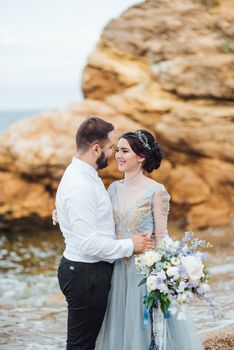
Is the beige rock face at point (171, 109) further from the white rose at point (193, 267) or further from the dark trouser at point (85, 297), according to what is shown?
the white rose at point (193, 267)

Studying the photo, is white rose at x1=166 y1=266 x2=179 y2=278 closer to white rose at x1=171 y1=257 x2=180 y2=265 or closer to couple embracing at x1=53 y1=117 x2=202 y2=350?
white rose at x1=171 y1=257 x2=180 y2=265

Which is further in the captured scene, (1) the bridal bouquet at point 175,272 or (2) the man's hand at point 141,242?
(2) the man's hand at point 141,242

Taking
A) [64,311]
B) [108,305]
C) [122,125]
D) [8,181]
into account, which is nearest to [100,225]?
[108,305]

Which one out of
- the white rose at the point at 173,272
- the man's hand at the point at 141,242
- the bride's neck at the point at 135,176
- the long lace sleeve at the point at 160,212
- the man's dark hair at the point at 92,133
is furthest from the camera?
the bride's neck at the point at 135,176

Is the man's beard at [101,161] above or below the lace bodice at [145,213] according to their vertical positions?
above

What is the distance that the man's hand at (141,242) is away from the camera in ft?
12.5

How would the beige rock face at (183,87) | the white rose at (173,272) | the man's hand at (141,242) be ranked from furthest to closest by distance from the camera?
the beige rock face at (183,87) → the man's hand at (141,242) → the white rose at (173,272)

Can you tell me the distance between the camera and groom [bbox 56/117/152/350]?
11.8 ft

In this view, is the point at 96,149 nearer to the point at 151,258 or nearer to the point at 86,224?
the point at 86,224

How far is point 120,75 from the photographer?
13625mm

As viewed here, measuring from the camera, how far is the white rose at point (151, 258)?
3.59 meters

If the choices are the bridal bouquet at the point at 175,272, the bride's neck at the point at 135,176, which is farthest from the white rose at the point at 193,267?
the bride's neck at the point at 135,176

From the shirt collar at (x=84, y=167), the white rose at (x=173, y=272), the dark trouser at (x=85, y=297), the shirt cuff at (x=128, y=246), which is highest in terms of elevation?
the shirt collar at (x=84, y=167)

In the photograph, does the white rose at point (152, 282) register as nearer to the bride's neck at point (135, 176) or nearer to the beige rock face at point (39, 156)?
the bride's neck at point (135, 176)
